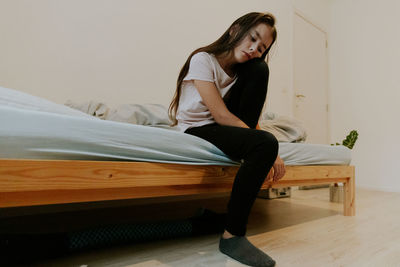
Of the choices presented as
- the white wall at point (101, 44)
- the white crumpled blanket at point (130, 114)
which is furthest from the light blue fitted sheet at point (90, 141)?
the white wall at point (101, 44)

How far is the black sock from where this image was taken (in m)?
0.79

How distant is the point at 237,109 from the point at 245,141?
0.61 feet

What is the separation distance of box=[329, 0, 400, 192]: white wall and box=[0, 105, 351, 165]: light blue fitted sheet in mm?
2692

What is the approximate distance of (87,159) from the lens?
70 centimetres

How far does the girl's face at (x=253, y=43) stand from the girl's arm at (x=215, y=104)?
0.52 ft

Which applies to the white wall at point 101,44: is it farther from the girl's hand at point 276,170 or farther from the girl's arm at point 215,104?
the girl's hand at point 276,170

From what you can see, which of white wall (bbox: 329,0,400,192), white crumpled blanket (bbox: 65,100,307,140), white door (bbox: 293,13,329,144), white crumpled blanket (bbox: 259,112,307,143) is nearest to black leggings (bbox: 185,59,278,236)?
white crumpled blanket (bbox: 65,100,307,140)

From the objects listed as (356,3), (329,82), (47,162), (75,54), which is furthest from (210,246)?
(356,3)

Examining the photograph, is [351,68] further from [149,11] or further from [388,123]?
[149,11]

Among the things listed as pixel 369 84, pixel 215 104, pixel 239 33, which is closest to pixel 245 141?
pixel 215 104

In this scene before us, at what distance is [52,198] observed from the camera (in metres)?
0.65

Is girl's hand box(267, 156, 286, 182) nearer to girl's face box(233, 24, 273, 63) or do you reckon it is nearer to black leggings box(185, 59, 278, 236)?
black leggings box(185, 59, 278, 236)

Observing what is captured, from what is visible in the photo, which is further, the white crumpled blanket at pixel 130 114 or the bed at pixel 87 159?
the white crumpled blanket at pixel 130 114

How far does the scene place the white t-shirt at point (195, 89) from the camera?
0.94 m
